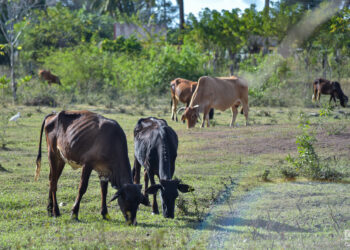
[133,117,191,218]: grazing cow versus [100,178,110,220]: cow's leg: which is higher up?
[133,117,191,218]: grazing cow

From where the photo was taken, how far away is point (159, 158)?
702cm

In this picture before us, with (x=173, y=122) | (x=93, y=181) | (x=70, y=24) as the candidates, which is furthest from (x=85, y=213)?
(x=70, y=24)

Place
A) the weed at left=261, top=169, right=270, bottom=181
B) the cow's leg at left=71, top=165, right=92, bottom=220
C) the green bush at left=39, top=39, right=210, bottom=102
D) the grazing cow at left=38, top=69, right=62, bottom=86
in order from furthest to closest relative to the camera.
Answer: the grazing cow at left=38, top=69, right=62, bottom=86 → the green bush at left=39, top=39, right=210, bottom=102 → the weed at left=261, top=169, right=270, bottom=181 → the cow's leg at left=71, top=165, right=92, bottom=220

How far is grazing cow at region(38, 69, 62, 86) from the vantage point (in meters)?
27.2

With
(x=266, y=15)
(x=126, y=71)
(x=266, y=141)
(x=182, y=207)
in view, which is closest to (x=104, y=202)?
(x=182, y=207)

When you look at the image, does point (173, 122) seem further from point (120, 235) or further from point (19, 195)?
point (120, 235)

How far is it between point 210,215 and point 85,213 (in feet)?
5.65

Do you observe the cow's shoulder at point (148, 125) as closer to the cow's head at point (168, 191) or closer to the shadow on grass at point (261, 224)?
the cow's head at point (168, 191)

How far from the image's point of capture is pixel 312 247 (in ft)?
16.9

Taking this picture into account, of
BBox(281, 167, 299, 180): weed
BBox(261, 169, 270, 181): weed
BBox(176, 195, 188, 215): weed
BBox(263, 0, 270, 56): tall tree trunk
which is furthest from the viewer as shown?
BBox(263, 0, 270, 56): tall tree trunk

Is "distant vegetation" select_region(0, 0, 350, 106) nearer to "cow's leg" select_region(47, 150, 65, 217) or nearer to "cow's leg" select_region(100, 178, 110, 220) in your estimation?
"cow's leg" select_region(47, 150, 65, 217)

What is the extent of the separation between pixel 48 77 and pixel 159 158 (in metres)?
21.6

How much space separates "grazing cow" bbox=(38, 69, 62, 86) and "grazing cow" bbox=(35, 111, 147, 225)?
20.9m

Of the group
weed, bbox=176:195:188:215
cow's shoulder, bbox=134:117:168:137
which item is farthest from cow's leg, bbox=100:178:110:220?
cow's shoulder, bbox=134:117:168:137
